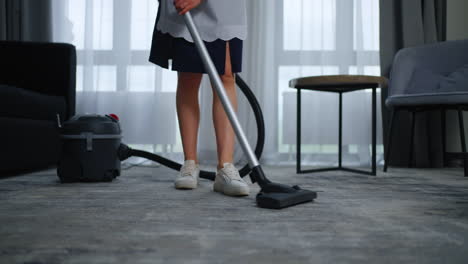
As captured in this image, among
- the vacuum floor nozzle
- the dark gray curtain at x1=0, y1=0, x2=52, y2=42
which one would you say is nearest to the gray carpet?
the vacuum floor nozzle

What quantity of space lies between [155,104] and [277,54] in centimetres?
89

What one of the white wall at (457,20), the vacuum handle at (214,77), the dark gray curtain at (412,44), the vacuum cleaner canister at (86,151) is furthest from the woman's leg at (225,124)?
the white wall at (457,20)

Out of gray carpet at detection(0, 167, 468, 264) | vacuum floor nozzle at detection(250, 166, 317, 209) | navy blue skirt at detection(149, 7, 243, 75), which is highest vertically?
navy blue skirt at detection(149, 7, 243, 75)

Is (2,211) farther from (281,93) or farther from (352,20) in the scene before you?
(352,20)

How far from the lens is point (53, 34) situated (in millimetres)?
2396

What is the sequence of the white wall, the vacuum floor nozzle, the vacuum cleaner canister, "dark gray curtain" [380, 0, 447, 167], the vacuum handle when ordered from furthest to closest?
the white wall → "dark gray curtain" [380, 0, 447, 167] → the vacuum cleaner canister → the vacuum handle → the vacuum floor nozzle

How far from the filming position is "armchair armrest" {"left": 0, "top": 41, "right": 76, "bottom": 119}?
190 cm

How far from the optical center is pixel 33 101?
1.62m

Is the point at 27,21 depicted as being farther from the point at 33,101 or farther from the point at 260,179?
the point at 260,179

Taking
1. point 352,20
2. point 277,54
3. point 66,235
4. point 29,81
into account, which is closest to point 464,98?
point 352,20

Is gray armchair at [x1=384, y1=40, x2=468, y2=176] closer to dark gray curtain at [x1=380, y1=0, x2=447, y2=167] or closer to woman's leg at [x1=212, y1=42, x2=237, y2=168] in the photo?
dark gray curtain at [x1=380, y1=0, x2=447, y2=167]

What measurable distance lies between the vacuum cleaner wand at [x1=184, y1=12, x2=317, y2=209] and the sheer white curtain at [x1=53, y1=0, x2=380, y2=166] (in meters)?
1.24

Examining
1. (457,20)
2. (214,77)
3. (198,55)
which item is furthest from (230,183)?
(457,20)

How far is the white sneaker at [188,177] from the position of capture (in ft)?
3.95
